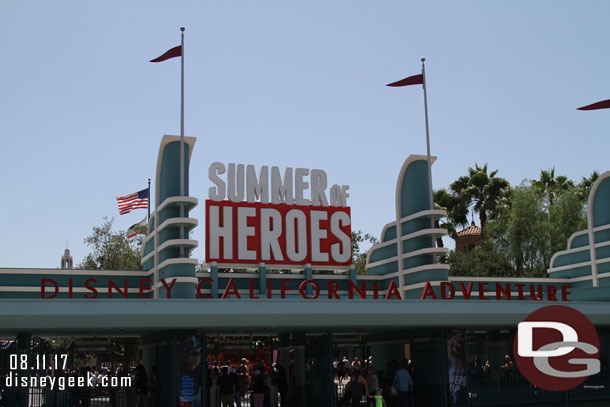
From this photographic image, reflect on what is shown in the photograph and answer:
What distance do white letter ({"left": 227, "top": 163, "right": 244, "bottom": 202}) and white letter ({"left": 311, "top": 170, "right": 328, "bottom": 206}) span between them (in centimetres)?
331

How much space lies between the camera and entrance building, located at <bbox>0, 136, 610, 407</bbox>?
2288 cm

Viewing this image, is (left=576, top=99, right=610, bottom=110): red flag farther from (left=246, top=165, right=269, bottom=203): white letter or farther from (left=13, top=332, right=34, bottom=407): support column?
(left=13, top=332, right=34, bottom=407): support column

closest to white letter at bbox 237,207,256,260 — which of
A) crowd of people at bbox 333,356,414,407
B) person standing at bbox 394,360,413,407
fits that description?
crowd of people at bbox 333,356,414,407

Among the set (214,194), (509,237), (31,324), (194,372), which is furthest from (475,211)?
(31,324)

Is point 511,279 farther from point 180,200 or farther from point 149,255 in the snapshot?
A: point 149,255

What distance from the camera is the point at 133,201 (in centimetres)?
3916

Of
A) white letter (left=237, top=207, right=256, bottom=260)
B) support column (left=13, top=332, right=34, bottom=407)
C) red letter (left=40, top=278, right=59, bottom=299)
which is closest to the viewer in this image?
support column (left=13, top=332, right=34, bottom=407)

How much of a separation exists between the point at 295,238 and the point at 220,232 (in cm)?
331

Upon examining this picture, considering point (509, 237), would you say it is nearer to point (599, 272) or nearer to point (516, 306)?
point (599, 272)

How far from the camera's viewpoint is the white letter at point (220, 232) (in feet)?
105

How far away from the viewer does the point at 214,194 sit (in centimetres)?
3250

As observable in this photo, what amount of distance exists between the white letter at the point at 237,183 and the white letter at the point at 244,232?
0.53 meters

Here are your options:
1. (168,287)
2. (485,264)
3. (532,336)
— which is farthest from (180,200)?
(485,264)

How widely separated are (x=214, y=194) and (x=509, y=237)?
28.1 m
